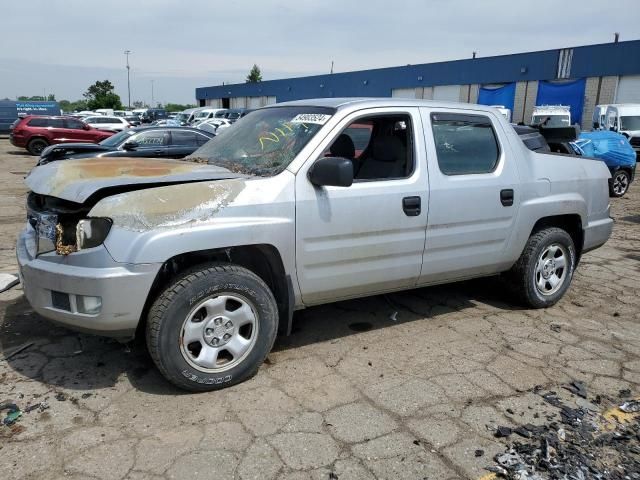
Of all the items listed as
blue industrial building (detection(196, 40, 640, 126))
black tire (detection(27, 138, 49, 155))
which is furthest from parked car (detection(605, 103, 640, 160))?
black tire (detection(27, 138, 49, 155))

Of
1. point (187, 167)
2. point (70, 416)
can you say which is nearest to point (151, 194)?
point (187, 167)

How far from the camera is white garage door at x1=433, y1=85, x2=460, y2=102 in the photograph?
37.5m

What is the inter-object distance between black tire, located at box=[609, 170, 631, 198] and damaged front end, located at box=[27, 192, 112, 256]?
1279 centimetres

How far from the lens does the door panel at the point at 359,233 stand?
3.48 metres

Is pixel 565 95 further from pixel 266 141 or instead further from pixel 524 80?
pixel 266 141

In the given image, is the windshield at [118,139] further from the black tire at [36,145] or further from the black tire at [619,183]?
the black tire at [36,145]

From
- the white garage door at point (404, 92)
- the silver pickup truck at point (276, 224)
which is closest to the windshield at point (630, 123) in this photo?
the white garage door at point (404, 92)

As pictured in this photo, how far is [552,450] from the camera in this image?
2.79 meters

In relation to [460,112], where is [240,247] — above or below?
below

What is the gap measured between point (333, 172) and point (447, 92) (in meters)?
37.4

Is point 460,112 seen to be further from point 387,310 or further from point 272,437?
point 272,437

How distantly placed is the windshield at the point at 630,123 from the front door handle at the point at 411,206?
2264 cm

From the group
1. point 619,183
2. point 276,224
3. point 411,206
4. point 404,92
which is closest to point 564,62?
point 404,92

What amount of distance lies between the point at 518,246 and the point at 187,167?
9.49ft
